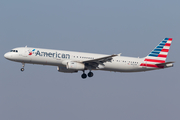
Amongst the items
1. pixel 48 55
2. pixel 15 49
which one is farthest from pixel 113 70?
pixel 15 49

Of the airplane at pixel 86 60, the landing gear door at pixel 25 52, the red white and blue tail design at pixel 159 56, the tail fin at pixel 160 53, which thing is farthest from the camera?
the tail fin at pixel 160 53

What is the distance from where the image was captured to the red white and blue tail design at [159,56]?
6406cm

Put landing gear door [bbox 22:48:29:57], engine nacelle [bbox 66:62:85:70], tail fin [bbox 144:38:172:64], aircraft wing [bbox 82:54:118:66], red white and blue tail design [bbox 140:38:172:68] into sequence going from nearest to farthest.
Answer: landing gear door [bbox 22:48:29:57]
aircraft wing [bbox 82:54:118:66]
engine nacelle [bbox 66:62:85:70]
red white and blue tail design [bbox 140:38:172:68]
tail fin [bbox 144:38:172:64]

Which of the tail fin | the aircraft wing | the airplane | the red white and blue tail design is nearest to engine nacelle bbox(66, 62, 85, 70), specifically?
the airplane

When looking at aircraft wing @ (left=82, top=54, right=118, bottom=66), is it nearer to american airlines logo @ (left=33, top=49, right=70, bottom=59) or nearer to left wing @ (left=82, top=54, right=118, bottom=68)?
left wing @ (left=82, top=54, right=118, bottom=68)

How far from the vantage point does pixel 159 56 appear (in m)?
65.8

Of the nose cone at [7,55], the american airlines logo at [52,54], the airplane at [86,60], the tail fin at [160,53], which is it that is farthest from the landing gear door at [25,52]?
the tail fin at [160,53]

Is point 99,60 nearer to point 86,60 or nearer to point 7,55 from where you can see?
point 86,60

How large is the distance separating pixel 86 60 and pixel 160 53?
15747mm

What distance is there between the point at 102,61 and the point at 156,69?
1141cm

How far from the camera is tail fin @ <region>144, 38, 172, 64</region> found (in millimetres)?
64944

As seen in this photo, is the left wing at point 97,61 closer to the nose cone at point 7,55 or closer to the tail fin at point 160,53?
the tail fin at point 160,53

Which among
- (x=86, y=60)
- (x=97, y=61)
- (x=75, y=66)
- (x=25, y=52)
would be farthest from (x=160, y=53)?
(x=25, y=52)

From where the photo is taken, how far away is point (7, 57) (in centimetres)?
5856
